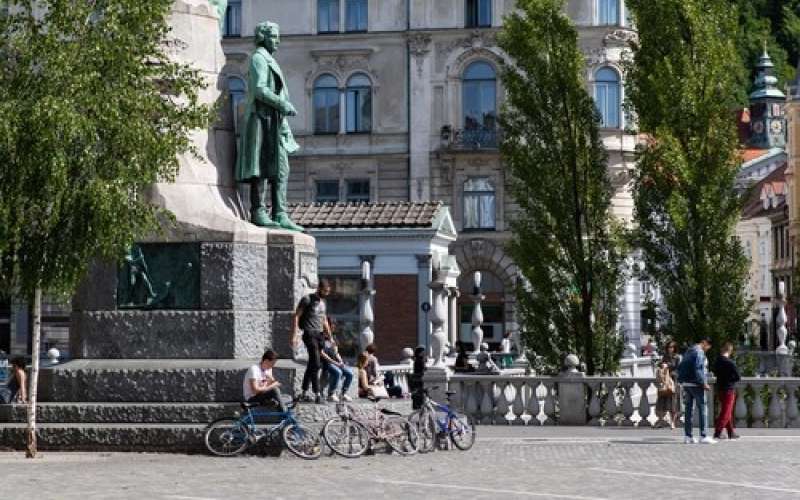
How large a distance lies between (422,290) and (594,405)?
64.0 feet

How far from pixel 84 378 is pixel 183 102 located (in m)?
3.88

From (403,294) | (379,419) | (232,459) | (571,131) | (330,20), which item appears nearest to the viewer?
(232,459)

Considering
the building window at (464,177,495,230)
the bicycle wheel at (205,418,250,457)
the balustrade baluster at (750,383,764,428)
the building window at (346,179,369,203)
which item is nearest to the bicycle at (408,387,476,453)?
the bicycle wheel at (205,418,250,457)

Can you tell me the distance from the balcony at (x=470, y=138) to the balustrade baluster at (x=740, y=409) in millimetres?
35325

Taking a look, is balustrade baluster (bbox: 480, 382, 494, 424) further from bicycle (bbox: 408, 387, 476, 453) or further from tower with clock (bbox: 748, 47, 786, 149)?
tower with clock (bbox: 748, 47, 786, 149)

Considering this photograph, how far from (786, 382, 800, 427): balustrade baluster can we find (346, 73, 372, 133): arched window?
3798 cm

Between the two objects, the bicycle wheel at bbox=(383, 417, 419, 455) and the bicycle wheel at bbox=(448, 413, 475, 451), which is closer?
the bicycle wheel at bbox=(383, 417, 419, 455)

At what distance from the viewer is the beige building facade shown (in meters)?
64.9

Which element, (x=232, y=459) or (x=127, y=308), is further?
(x=127, y=308)

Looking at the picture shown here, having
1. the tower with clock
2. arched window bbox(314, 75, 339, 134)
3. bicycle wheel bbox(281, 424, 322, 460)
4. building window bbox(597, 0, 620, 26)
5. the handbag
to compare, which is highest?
the tower with clock

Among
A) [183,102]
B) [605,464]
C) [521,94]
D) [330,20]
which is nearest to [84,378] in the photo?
[183,102]

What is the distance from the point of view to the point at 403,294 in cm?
5078

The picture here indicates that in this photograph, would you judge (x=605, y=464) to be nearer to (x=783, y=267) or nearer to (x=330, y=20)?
(x=330, y=20)

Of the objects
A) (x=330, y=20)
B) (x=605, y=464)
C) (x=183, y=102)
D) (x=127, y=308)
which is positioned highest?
(x=330, y=20)
